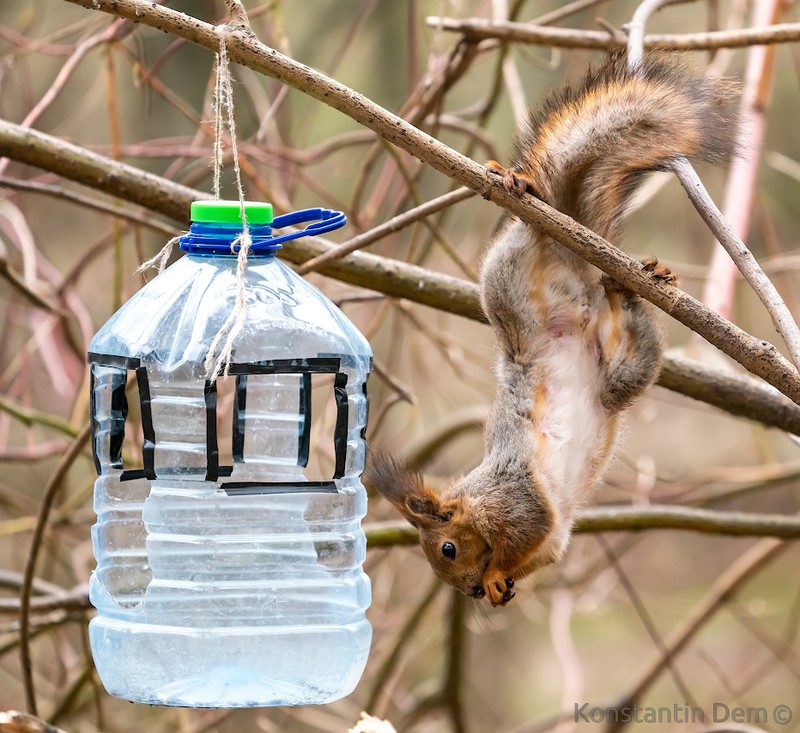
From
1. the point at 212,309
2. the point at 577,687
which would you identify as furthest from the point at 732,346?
the point at 577,687

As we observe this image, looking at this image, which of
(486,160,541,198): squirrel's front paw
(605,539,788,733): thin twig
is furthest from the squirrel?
(605,539,788,733): thin twig

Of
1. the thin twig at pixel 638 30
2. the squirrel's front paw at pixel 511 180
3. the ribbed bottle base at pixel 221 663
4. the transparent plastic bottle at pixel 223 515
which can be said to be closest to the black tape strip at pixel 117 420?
the transparent plastic bottle at pixel 223 515

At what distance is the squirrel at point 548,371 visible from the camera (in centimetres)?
194

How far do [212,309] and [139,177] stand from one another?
1.55 ft

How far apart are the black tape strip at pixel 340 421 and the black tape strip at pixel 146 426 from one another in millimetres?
255

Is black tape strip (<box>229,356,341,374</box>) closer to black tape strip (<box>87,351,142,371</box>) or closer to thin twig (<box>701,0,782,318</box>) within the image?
black tape strip (<box>87,351,142,371</box>)

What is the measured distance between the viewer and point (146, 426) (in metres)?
1.56

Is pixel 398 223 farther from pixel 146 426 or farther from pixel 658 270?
pixel 146 426

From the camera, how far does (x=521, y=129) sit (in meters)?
2.04

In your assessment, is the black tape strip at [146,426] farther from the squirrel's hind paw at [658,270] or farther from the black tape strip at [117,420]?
the squirrel's hind paw at [658,270]

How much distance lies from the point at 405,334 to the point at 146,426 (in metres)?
3.70

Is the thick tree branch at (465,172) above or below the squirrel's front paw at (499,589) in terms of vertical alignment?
above

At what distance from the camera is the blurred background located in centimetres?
277

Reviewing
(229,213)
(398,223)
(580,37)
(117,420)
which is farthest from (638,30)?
(117,420)
